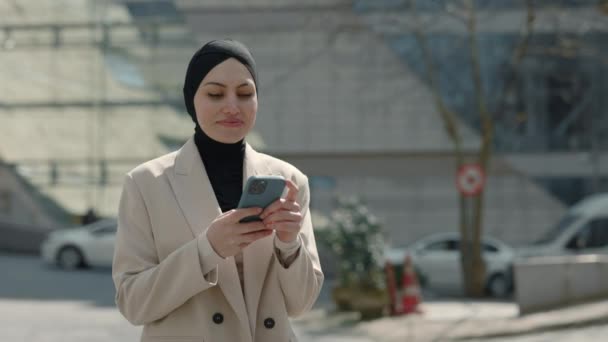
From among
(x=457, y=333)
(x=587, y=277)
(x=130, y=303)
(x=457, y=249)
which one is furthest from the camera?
(x=457, y=249)

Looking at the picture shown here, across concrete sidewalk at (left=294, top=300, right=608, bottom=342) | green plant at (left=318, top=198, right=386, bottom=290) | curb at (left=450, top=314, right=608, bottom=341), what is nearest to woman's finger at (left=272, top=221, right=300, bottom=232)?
concrete sidewalk at (left=294, top=300, right=608, bottom=342)

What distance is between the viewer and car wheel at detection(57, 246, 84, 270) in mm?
25609

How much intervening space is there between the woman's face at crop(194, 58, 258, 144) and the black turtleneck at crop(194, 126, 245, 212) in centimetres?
4

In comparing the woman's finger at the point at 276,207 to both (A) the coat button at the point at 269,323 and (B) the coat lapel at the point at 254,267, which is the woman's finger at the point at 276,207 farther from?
(A) the coat button at the point at 269,323

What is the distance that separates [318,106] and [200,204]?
32.8 m

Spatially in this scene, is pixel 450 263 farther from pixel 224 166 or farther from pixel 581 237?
pixel 224 166

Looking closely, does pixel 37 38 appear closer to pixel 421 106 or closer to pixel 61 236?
pixel 61 236

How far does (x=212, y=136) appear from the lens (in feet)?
10.5

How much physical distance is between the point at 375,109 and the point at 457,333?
21283 mm

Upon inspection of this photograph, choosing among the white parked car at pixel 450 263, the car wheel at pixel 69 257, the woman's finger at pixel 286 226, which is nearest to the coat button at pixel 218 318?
the woman's finger at pixel 286 226

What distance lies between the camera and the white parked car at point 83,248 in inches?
1001

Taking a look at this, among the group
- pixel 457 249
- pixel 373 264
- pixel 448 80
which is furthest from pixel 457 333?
pixel 448 80

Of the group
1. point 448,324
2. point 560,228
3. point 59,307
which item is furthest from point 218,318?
point 560,228

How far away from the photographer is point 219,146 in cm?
323
